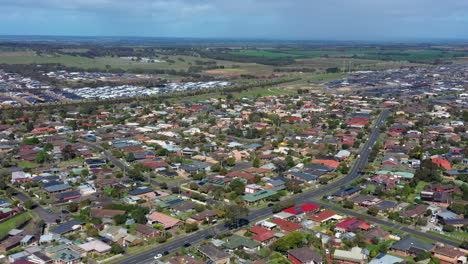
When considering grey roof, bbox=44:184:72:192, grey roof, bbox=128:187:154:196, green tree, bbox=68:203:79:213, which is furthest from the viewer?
grey roof, bbox=44:184:72:192

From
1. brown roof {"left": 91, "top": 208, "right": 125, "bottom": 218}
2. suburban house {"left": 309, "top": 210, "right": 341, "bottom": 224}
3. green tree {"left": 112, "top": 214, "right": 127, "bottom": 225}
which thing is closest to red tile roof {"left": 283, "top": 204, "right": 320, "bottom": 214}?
suburban house {"left": 309, "top": 210, "right": 341, "bottom": 224}

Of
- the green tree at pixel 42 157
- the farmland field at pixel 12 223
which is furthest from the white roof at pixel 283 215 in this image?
the green tree at pixel 42 157

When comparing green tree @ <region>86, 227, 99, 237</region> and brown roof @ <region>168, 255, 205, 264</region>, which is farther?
green tree @ <region>86, 227, 99, 237</region>

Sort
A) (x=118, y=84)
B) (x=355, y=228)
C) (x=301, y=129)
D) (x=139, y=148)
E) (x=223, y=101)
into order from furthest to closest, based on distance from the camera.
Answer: (x=118, y=84)
(x=223, y=101)
(x=301, y=129)
(x=139, y=148)
(x=355, y=228)

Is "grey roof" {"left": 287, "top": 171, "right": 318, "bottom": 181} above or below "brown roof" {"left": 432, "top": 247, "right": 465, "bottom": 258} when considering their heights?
below

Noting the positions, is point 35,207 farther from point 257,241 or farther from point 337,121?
point 337,121

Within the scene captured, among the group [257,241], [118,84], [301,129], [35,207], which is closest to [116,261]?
[257,241]

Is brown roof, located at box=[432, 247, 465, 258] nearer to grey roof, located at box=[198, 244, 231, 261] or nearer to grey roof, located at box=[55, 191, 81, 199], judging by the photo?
grey roof, located at box=[198, 244, 231, 261]

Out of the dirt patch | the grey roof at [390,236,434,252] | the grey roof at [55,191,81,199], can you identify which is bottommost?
the grey roof at [55,191,81,199]

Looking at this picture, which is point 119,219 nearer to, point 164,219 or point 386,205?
point 164,219
